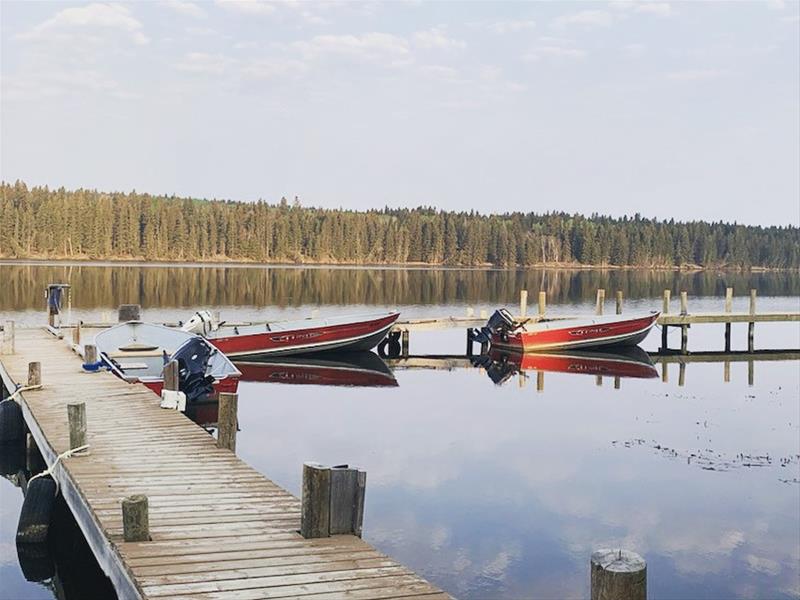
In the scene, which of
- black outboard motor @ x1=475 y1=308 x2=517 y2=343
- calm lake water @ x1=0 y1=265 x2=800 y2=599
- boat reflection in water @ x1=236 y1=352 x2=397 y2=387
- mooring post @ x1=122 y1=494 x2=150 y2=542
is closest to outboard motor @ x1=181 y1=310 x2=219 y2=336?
boat reflection in water @ x1=236 y1=352 x2=397 y2=387

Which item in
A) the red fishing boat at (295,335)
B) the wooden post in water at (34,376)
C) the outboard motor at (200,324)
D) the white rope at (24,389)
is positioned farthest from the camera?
the red fishing boat at (295,335)

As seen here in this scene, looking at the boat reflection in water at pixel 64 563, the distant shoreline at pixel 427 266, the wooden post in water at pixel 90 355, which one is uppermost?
the distant shoreline at pixel 427 266

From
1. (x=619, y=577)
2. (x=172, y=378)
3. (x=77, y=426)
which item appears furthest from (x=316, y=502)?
(x=172, y=378)

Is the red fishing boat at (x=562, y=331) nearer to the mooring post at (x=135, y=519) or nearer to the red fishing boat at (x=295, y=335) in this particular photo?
the red fishing boat at (x=295, y=335)

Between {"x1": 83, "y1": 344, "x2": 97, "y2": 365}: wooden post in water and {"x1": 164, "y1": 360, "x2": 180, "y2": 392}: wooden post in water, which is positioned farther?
{"x1": 83, "y1": 344, "x2": 97, "y2": 365}: wooden post in water

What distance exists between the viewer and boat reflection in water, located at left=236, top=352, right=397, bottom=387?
25.9 meters

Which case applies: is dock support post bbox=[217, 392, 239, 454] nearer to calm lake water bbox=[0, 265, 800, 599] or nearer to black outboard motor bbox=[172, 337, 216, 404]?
calm lake water bbox=[0, 265, 800, 599]

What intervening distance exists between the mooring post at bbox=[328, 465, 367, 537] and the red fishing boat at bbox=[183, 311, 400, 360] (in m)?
19.2

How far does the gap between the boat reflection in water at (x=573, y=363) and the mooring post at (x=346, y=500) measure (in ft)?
62.5

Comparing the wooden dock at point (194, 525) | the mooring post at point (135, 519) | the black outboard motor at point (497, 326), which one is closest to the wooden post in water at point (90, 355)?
the wooden dock at point (194, 525)

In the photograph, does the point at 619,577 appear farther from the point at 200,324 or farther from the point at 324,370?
the point at 324,370

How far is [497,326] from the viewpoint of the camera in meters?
32.0

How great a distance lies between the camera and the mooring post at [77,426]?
10281mm

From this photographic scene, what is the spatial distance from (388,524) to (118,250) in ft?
413
